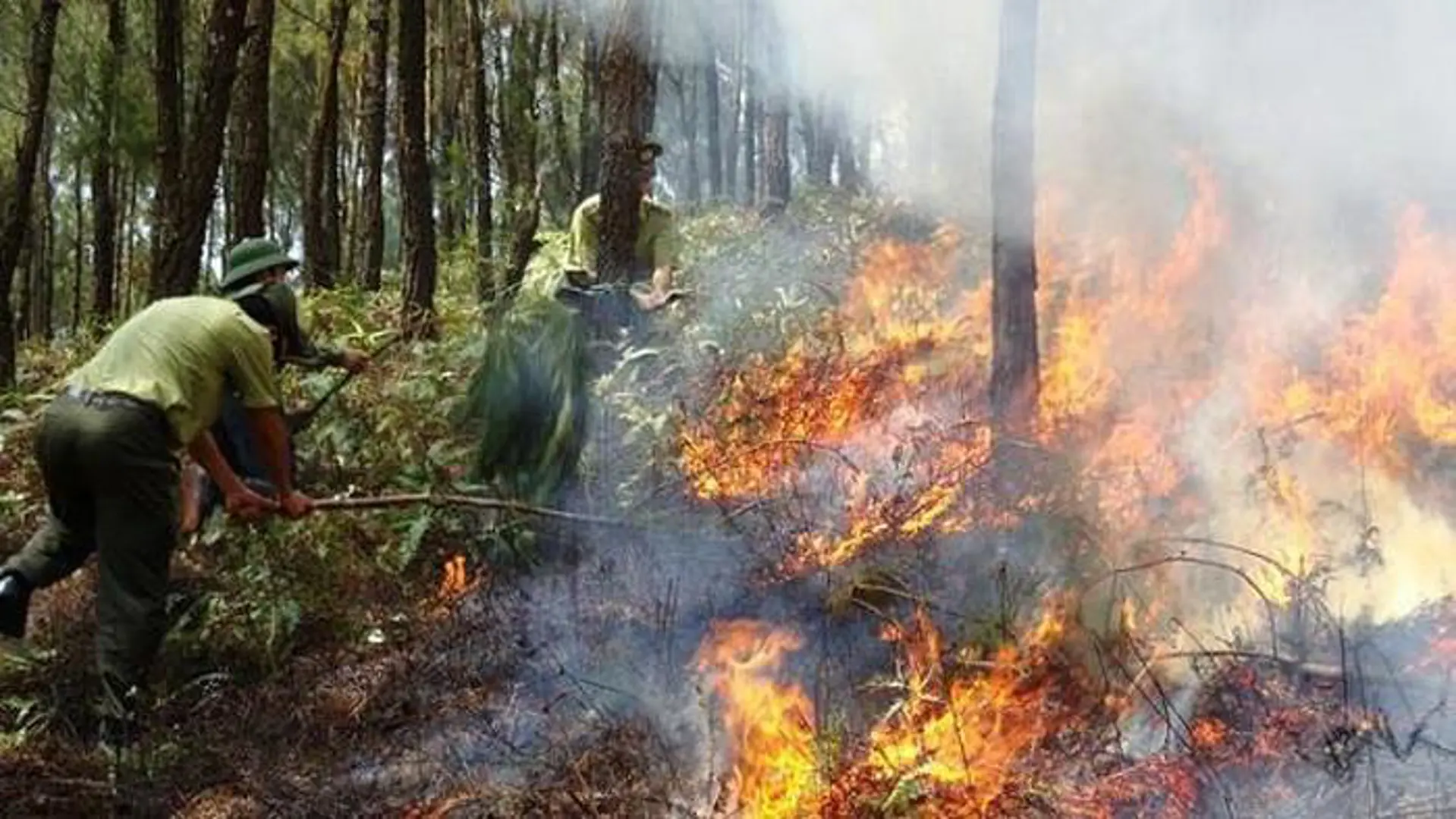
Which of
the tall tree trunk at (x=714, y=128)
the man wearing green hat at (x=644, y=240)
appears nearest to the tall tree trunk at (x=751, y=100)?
the tall tree trunk at (x=714, y=128)

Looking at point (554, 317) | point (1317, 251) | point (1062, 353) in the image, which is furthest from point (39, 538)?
point (1317, 251)

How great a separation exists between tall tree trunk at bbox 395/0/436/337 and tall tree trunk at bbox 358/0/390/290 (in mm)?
970

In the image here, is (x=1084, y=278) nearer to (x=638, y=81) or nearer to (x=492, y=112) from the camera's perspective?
(x=638, y=81)

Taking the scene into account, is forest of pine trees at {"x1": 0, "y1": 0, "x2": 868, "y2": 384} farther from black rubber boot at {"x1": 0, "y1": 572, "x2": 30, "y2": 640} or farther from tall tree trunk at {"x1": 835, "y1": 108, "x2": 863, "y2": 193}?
black rubber boot at {"x1": 0, "y1": 572, "x2": 30, "y2": 640}

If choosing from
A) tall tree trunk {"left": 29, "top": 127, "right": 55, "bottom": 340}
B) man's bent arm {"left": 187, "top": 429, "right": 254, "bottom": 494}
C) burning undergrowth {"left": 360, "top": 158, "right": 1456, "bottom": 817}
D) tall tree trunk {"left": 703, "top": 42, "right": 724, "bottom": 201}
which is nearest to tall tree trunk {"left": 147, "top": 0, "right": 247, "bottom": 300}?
burning undergrowth {"left": 360, "top": 158, "right": 1456, "bottom": 817}

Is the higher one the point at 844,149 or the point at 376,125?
the point at 844,149

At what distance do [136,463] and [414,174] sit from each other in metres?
5.70

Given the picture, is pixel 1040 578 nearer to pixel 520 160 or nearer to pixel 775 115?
pixel 520 160

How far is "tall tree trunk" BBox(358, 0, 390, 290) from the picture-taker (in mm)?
11141

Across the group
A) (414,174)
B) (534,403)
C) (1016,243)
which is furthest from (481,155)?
(1016,243)

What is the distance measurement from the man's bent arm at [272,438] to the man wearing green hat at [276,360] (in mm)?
835

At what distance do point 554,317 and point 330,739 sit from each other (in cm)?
245

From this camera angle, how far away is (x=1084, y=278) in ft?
26.8

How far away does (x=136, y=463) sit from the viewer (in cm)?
482
